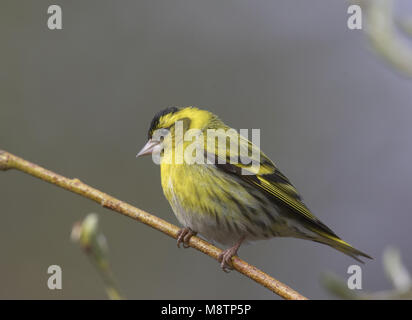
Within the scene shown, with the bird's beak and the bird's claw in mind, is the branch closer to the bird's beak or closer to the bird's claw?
the bird's claw

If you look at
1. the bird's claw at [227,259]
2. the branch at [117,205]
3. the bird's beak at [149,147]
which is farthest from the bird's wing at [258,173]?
the branch at [117,205]

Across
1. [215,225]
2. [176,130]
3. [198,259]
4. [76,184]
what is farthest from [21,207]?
[76,184]

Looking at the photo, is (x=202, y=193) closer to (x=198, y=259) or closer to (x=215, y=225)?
(x=215, y=225)

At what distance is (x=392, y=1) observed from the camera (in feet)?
3.96

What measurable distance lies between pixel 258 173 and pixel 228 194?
0.87ft

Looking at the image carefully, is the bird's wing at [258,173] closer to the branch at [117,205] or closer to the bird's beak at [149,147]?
the bird's beak at [149,147]

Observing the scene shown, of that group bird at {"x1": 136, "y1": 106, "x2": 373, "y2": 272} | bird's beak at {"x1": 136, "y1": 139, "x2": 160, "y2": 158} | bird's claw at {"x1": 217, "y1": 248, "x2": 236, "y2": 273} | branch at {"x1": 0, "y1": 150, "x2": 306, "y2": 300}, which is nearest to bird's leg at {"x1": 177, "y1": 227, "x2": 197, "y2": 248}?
bird at {"x1": 136, "y1": 106, "x2": 373, "y2": 272}

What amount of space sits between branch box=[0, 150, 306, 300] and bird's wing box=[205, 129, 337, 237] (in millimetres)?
716

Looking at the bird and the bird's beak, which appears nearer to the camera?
the bird

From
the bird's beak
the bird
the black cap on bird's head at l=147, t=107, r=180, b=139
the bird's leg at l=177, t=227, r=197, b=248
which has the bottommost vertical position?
the bird's leg at l=177, t=227, r=197, b=248

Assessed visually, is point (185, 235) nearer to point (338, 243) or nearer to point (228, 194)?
point (228, 194)

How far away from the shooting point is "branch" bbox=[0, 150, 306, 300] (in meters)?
1.80

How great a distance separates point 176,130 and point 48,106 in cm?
351

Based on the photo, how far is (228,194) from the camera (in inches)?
114
